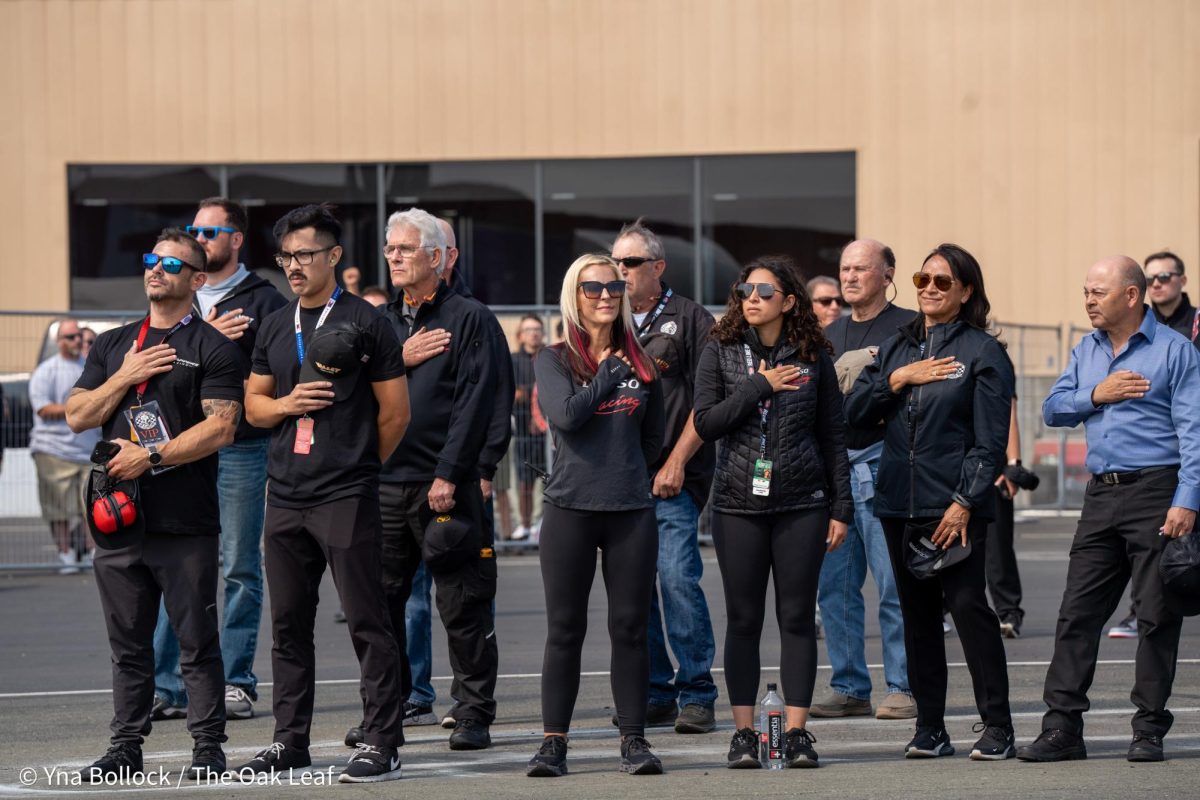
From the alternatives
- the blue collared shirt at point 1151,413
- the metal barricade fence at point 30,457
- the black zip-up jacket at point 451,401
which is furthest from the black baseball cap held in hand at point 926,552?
the metal barricade fence at point 30,457

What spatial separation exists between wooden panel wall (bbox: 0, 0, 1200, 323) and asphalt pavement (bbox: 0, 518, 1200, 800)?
39.8 ft

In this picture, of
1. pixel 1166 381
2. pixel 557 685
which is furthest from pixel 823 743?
pixel 1166 381

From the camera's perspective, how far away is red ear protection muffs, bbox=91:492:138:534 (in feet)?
23.0

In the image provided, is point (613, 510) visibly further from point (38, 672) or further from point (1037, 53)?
point (1037, 53)

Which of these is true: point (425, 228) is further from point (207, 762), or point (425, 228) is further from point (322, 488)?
point (207, 762)

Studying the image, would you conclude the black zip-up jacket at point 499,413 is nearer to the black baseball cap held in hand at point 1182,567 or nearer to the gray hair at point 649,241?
the gray hair at point 649,241

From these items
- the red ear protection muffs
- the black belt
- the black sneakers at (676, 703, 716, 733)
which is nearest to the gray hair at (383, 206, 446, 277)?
the red ear protection muffs

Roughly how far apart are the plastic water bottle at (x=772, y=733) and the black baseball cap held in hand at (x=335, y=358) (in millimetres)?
2096

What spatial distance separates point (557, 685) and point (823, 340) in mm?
1843

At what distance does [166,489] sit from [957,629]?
131 inches

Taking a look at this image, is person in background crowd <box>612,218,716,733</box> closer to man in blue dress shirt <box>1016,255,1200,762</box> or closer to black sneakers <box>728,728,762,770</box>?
black sneakers <box>728,728,762,770</box>

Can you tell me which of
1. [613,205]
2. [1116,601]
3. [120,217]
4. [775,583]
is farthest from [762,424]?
[120,217]

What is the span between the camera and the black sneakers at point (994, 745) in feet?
24.2

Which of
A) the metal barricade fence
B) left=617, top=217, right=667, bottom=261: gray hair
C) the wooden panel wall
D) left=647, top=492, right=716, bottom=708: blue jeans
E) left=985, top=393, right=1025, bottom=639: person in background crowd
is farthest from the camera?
the wooden panel wall
